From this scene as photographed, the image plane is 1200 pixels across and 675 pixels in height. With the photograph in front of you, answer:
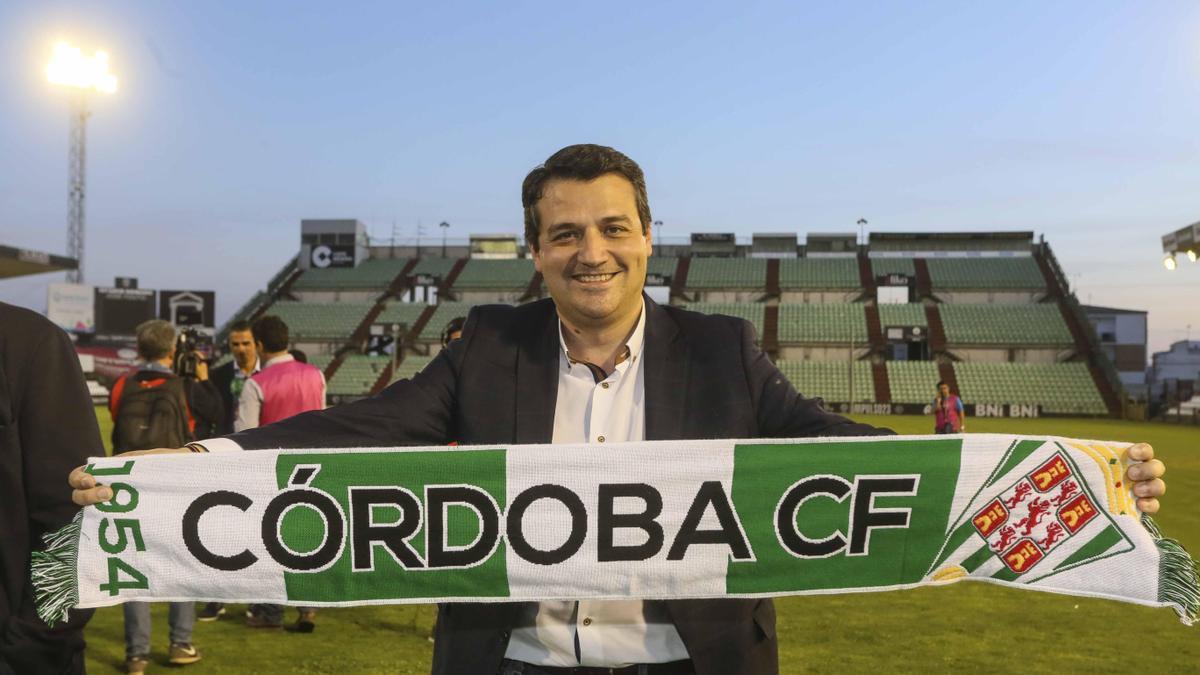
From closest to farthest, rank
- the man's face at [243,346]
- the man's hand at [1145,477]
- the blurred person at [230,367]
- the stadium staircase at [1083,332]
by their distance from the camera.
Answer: the man's hand at [1145,477], the blurred person at [230,367], the man's face at [243,346], the stadium staircase at [1083,332]

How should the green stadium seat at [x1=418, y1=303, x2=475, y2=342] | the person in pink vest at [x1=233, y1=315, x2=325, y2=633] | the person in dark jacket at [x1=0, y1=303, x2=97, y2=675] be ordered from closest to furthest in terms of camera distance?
1. the person in dark jacket at [x1=0, y1=303, x2=97, y2=675]
2. the person in pink vest at [x1=233, y1=315, x2=325, y2=633]
3. the green stadium seat at [x1=418, y1=303, x2=475, y2=342]

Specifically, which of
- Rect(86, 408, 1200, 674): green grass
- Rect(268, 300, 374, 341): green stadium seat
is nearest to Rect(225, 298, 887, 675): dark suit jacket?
Rect(86, 408, 1200, 674): green grass

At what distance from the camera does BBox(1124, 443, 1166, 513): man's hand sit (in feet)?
8.24

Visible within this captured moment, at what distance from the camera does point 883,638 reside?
6535 millimetres

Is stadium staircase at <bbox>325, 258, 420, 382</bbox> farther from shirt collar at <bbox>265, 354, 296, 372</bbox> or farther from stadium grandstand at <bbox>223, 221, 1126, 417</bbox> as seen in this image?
shirt collar at <bbox>265, 354, 296, 372</bbox>

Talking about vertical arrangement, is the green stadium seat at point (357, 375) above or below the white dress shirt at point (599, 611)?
below

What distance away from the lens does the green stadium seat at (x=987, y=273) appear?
53562mm

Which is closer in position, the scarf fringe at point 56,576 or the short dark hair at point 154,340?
the scarf fringe at point 56,576

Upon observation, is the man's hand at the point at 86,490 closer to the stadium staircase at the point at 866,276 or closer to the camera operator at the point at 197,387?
the camera operator at the point at 197,387

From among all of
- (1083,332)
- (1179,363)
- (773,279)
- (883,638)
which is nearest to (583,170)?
(883,638)

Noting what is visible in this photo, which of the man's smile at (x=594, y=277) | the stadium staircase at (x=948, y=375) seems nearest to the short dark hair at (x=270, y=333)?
the man's smile at (x=594, y=277)

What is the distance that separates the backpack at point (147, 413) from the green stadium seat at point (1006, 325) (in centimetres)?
4859

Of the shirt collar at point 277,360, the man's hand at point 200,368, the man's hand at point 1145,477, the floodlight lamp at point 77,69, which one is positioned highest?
the floodlight lamp at point 77,69

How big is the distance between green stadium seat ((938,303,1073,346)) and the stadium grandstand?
92mm
